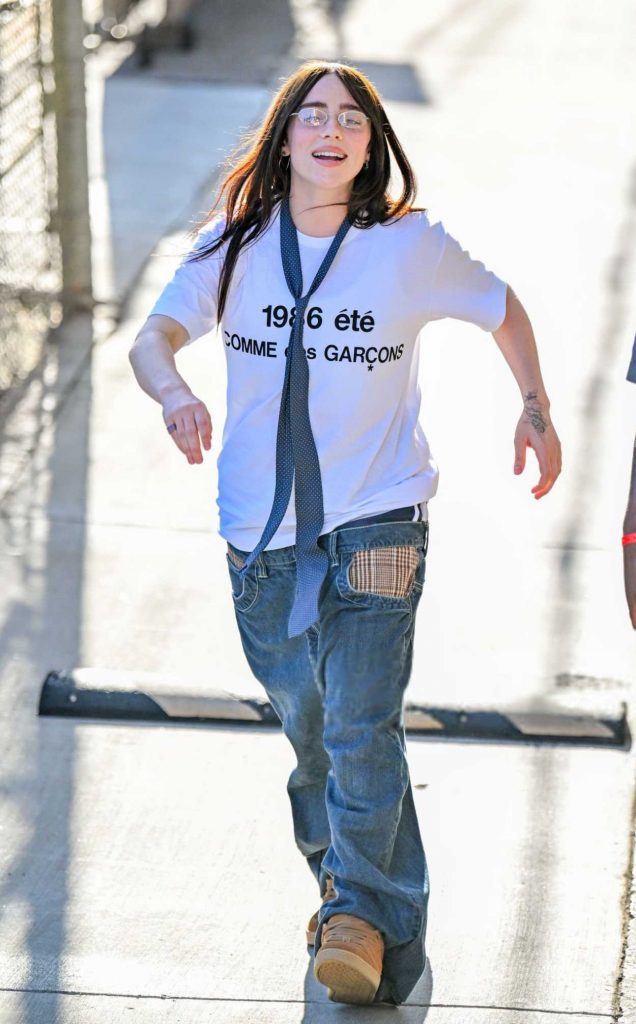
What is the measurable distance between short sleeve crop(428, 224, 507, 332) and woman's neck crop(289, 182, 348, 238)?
206 millimetres

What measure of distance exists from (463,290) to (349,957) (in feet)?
4.31

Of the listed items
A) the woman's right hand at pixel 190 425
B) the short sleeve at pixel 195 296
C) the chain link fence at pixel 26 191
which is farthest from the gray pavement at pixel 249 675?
the short sleeve at pixel 195 296

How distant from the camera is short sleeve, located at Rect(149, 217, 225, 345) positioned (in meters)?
3.17

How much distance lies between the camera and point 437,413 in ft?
21.6

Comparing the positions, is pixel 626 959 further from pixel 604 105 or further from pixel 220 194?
pixel 604 105

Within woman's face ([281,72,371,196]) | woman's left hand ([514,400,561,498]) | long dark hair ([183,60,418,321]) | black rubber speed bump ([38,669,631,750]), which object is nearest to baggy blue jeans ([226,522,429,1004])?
woman's left hand ([514,400,561,498])

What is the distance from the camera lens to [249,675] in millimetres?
4660

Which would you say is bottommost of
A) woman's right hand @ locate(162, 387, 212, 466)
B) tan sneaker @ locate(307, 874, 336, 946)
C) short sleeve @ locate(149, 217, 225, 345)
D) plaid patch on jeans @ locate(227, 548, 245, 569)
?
tan sneaker @ locate(307, 874, 336, 946)

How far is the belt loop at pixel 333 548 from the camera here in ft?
10.3

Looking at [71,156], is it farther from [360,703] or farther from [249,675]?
[360,703]

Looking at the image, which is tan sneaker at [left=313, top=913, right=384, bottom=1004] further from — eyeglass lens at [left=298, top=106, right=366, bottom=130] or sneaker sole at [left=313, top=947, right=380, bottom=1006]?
eyeglass lens at [left=298, top=106, right=366, bottom=130]

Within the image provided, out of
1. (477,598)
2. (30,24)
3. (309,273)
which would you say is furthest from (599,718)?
(30,24)

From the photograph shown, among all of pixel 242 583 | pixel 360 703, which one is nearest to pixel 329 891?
pixel 360 703

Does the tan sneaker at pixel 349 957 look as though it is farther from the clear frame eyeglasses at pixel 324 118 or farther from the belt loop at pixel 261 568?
the clear frame eyeglasses at pixel 324 118
